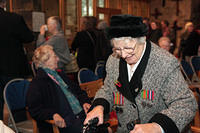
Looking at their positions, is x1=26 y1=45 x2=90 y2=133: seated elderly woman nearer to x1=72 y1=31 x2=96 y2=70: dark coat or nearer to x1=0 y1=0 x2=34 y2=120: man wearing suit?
x1=0 y1=0 x2=34 y2=120: man wearing suit

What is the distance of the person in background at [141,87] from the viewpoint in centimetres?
131

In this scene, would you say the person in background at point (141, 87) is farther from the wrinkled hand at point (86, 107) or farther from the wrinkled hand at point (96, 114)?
the wrinkled hand at point (86, 107)

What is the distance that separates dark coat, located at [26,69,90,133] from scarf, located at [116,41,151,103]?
1117mm

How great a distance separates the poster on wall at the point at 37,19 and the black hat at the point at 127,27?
5131mm

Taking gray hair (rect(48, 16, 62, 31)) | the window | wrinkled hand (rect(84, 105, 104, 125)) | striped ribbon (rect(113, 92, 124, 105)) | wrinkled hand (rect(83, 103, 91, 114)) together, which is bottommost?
wrinkled hand (rect(83, 103, 91, 114))

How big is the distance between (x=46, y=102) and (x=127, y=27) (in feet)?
4.85

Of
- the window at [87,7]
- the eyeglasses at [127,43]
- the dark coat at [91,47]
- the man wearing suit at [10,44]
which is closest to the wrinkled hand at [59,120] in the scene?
the man wearing suit at [10,44]

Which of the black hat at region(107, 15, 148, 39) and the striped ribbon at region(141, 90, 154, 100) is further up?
the black hat at region(107, 15, 148, 39)

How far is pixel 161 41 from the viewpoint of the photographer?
4.37 m

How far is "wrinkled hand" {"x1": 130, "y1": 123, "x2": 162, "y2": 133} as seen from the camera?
1.20 meters

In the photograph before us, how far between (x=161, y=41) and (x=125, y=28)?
317 centimetres

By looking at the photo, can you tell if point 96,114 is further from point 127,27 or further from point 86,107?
point 86,107

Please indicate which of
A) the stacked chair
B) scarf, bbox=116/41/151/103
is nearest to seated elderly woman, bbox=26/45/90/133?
the stacked chair

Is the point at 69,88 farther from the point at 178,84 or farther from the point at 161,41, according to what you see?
the point at 161,41
